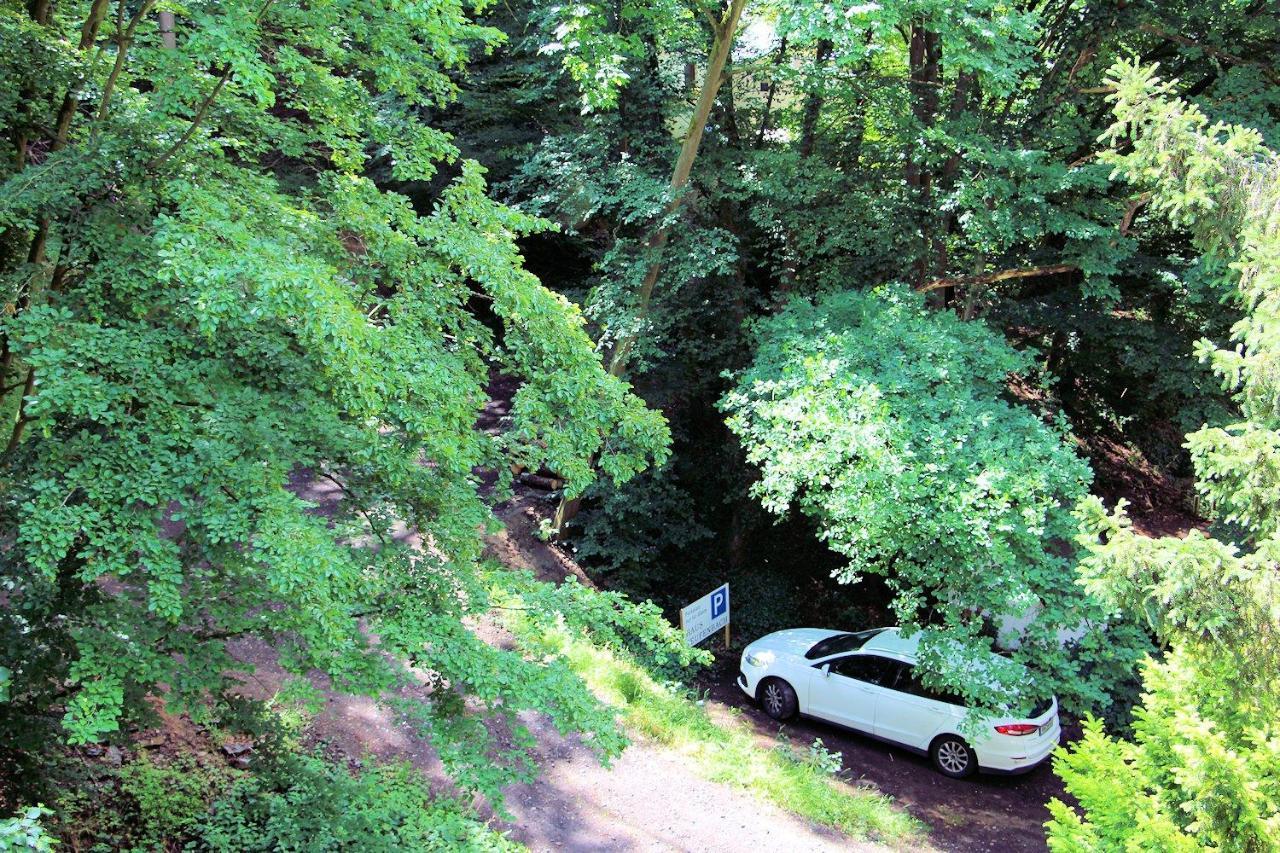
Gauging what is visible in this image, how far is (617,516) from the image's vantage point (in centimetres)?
1266

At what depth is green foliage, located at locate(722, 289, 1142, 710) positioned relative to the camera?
26.2ft

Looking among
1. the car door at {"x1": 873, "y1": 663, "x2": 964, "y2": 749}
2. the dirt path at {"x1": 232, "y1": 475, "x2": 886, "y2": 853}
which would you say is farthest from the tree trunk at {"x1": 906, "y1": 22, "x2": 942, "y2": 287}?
the dirt path at {"x1": 232, "y1": 475, "x2": 886, "y2": 853}

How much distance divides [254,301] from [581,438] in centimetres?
235

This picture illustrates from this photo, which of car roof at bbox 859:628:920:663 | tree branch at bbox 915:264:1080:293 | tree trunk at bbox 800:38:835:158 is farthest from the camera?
tree trunk at bbox 800:38:835:158

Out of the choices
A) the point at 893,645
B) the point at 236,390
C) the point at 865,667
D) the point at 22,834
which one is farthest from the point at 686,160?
the point at 22,834

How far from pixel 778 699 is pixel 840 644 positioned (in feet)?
3.49

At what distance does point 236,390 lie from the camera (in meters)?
4.38

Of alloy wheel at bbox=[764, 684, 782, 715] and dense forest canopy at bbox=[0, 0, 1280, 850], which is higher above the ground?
dense forest canopy at bbox=[0, 0, 1280, 850]

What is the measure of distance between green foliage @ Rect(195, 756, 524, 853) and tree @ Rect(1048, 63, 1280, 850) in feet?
13.3

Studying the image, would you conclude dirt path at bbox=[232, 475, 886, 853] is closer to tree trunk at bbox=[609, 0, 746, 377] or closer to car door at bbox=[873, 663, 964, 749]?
car door at bbox=[873, 663, 964, 749]

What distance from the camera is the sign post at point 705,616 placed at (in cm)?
1098

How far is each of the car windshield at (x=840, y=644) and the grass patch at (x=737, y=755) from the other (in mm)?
1182

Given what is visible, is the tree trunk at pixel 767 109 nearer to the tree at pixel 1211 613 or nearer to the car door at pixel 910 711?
the tree at pixel 1211 613

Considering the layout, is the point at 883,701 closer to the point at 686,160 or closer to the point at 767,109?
the point at 686,160
